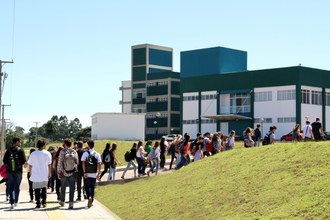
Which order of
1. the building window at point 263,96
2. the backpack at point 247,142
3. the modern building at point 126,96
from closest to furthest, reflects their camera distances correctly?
the backpack at point 247,142, the building window at point 263,96, the modern building at point 126,96

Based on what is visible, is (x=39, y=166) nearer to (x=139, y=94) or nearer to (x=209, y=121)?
(x=209, y=121)

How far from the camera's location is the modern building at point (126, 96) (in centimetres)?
11394

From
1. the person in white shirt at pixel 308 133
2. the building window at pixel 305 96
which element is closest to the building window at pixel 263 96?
the building window at pixel 305 96

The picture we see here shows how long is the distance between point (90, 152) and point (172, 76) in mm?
85042

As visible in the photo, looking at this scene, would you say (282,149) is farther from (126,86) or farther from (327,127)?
(126,86)

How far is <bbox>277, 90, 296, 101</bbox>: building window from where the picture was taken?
69.2 metres

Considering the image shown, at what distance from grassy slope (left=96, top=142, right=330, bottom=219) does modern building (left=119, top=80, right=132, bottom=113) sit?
9290cm

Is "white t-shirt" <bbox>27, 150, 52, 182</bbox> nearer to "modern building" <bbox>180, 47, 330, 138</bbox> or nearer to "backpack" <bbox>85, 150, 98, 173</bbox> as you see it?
"backpack" <bbox>85, 150, 98, 173</bbox>

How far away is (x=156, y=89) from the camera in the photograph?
102750 millimetres

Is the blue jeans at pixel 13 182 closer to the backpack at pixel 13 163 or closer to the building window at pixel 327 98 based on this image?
the backpack at pixel 13 163

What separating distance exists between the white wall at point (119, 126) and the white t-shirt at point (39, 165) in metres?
59.7

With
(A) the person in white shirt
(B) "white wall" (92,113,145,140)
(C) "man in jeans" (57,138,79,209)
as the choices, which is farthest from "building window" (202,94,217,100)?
(C) "man in jeans" (57,138,79,209)

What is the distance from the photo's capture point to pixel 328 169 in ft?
42.5

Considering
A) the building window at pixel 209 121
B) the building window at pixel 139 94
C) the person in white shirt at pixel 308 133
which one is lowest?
the person in white shirt at pixel 308 133
